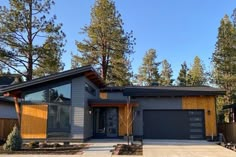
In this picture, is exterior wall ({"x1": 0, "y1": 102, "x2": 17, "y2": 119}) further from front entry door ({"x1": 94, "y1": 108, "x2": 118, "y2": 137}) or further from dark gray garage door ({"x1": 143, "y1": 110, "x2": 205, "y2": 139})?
dark gray garage door ({"x1": 143, "y1": 110, "x2": 205, "y2": 139})

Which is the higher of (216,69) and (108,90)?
(216,69)

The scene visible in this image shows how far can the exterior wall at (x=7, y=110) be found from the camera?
1886 cm

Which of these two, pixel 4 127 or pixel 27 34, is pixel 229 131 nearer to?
pixel 4 127

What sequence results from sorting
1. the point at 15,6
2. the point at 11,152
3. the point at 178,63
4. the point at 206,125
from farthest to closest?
the point at 178,63 < the point at 15,6 < the point at 206,125 < the point at 11,152

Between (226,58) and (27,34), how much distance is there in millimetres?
19281

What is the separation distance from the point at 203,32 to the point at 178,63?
19150 mm

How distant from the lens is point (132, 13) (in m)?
20.8

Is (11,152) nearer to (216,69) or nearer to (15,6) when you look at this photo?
(15,6)

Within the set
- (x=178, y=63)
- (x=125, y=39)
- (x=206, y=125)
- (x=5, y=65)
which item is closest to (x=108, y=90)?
(x=206, y=125)

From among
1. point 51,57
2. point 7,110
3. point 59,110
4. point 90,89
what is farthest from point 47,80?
point 51,57

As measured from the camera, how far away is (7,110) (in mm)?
19594

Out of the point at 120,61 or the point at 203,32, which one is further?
the point at 120,61

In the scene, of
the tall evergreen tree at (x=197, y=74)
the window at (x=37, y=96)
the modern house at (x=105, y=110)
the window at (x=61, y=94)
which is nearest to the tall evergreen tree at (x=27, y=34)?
the modern house at (x=105, y=110)

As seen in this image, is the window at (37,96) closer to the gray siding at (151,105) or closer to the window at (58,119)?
the window at (58,119)
